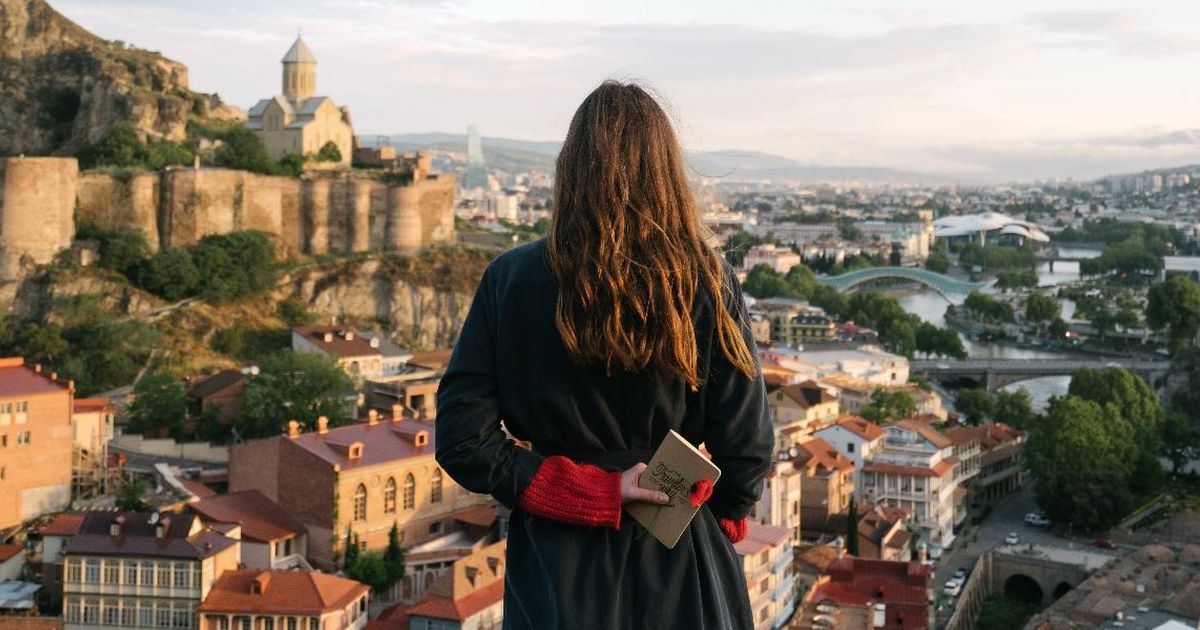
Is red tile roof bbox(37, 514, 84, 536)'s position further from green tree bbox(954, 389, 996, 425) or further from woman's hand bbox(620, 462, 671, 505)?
green tree bbox(954, 389, 996, 425)

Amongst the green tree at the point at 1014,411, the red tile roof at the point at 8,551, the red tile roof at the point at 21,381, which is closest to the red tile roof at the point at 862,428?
the green tree at the point at 1014,411

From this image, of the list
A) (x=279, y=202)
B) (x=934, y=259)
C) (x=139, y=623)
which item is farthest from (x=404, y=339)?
(x=934, y=259)

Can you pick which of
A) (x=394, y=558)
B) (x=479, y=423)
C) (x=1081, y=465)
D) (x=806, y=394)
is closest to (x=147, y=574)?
(x=394, y=558)

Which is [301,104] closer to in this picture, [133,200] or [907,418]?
[133,200]

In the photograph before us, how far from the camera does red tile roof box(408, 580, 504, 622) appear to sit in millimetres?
11664

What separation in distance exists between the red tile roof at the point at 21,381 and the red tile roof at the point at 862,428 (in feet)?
35.2

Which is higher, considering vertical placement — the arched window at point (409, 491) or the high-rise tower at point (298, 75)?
the high-rise tower at point (298, 75)

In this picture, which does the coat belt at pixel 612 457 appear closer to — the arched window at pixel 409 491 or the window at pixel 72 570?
the window at pixel 72 570

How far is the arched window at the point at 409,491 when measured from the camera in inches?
587

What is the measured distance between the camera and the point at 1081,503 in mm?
20578

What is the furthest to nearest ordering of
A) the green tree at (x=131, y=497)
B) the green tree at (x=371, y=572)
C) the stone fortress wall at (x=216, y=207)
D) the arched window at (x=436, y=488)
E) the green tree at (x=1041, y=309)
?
the green tree at (x=1041, y=309) → the stone fortress wall at (x=216, y=207) → the arched window at (x=436, y=488) → the green tree at (x=131, y=497) → the green tree at (x=371, y=572)

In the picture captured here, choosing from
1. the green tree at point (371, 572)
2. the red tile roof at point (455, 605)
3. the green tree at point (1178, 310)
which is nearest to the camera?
the red tile roof at point (455, 605)

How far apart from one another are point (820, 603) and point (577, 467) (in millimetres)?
12874

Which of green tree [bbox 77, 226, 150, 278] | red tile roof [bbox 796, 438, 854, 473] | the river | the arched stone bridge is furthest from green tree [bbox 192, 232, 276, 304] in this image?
the arched stone bridge
